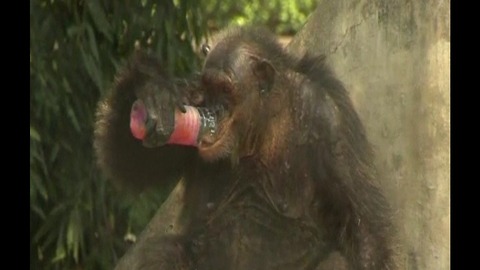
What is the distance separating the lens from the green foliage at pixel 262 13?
233 inches

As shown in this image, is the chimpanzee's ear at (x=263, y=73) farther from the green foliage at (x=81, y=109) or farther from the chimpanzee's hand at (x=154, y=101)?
the green foliage at (x=81, y=109)

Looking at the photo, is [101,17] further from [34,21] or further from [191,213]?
[191,213]

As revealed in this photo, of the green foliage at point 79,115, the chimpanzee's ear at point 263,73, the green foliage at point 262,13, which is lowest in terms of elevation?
the green foliage at point 79,115

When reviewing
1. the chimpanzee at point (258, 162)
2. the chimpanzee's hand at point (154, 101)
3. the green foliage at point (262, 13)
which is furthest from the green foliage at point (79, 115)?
the chimpanzee's hand at point (154, 101)

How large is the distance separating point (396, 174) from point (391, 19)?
48 cm

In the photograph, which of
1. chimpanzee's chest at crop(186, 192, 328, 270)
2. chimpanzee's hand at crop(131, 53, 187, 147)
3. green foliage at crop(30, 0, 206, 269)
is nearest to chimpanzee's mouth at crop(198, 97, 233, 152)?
chimpanzee's hand at crop(131, 53, 187, 147)

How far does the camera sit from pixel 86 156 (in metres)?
5.18

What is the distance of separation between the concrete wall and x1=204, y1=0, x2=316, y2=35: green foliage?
146cm

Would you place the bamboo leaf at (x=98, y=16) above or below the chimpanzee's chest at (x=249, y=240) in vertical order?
above

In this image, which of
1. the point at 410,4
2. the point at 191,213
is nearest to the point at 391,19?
the point at 410,4

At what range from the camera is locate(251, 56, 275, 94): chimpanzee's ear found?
11.8 ft

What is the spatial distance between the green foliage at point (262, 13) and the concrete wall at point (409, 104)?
146 centimetres

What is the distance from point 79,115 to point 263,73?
1730mm

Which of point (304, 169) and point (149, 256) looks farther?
point (149, 256)
